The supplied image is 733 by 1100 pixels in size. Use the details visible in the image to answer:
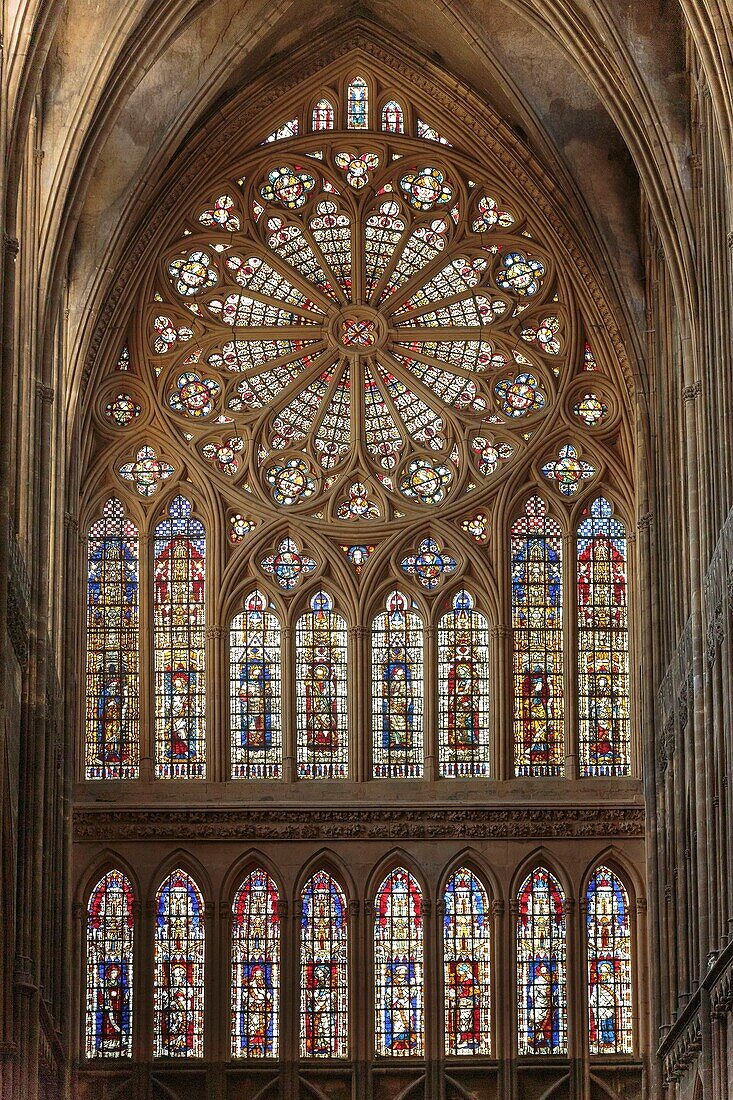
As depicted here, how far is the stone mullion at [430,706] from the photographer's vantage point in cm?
4015

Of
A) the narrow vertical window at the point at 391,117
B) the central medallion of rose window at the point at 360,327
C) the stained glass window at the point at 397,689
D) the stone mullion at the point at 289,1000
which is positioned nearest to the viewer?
the stone mullion at the point at 289,1000

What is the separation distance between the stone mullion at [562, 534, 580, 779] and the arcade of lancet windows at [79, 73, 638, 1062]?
39 millimetres

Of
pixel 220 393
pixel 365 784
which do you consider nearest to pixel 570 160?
pixel 220 393

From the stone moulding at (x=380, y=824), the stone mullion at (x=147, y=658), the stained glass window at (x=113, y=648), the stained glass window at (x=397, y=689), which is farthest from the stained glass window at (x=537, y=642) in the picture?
the stained glass window at (x=113, y=648)

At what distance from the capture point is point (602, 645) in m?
40.8

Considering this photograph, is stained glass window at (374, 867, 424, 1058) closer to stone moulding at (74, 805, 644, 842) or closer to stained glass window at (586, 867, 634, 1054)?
stone moulding at (74, 805, 644, 842)

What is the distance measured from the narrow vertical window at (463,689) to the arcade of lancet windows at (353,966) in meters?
1.62

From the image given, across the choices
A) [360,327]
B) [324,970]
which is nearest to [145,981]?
[324,970]

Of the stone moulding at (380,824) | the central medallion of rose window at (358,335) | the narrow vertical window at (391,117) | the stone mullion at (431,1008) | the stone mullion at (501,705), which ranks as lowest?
the stone mullion at (431,1008)

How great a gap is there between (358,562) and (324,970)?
565 centimetres

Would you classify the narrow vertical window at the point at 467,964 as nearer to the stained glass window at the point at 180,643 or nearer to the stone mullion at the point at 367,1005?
the stone mullion at the point at 367,1005

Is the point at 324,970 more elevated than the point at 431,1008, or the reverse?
the point at 324,970

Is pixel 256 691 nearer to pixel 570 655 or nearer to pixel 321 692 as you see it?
pixel 321 692

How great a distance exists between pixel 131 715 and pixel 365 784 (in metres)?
3.35
